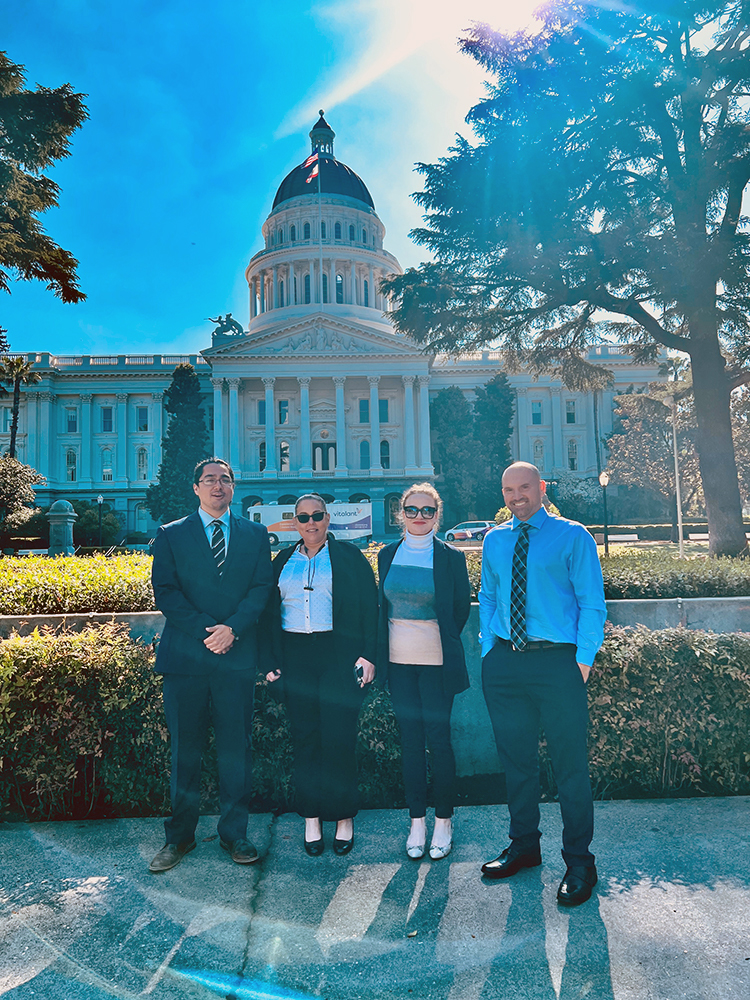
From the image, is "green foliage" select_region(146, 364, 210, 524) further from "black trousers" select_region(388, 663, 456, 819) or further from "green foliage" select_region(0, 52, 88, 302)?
"black trousers" select_region(388, 663, 456, 819)

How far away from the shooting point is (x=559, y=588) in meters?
3.47

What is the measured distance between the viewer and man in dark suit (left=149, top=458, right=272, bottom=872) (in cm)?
381

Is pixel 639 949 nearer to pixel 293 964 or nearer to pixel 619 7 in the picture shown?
pixel 293 964

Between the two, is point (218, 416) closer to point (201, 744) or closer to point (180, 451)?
point (180, 451)

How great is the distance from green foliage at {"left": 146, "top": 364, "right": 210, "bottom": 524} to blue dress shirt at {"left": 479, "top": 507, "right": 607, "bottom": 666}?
46.2 metres

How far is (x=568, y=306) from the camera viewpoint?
16.0 m

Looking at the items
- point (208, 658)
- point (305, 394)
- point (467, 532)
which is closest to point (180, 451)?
point (305, 394)

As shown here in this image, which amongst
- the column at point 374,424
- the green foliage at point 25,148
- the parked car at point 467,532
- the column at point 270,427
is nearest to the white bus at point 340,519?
the parked car at point 467,532

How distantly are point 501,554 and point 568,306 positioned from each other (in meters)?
13.8

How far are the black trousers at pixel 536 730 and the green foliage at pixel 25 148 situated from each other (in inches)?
541

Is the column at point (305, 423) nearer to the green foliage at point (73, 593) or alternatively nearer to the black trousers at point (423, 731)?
the green foliage at point (73, 593)

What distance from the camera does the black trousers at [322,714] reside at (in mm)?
3990

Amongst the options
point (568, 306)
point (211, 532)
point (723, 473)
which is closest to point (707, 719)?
point (211, 532)

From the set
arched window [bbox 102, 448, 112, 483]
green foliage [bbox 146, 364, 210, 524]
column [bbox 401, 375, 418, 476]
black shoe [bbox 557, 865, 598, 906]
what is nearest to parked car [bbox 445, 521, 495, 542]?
column [bbox 401, 375, 418, 476]
